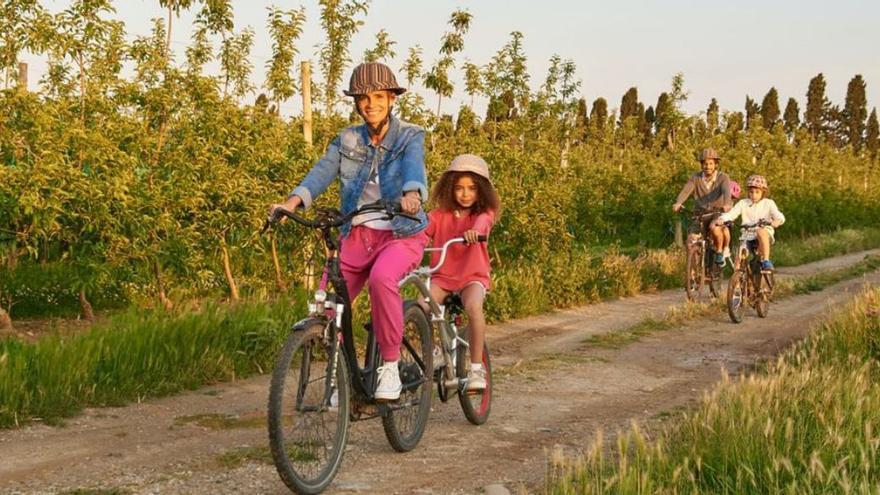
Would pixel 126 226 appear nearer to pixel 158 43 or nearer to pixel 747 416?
pixel 158 43

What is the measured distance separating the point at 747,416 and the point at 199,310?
4855 mm

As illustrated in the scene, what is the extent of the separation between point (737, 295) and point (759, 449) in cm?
775

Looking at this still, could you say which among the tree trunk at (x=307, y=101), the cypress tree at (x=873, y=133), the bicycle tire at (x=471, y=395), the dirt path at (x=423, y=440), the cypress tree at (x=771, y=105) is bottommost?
the dirt path at (x=423, y=440)

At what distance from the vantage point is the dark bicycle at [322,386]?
406 cm

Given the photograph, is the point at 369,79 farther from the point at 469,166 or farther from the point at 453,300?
the point at 453,300

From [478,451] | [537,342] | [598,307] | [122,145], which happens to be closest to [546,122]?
[598,307]

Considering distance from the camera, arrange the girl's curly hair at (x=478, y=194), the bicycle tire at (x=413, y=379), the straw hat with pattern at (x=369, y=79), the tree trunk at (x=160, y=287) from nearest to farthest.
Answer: the straw hat with pattern at (x=369, y=79), the bicycle tire at (x=413, y=379), the girl's curly hair at (x=478, y=194), the tree trunk at (x=160, y=287)

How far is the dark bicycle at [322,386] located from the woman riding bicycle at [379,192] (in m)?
0.15

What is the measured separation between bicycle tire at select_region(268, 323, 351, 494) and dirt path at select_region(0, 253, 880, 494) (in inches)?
8.2

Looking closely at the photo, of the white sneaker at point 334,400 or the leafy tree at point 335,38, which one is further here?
the leafy tree at point 335,38

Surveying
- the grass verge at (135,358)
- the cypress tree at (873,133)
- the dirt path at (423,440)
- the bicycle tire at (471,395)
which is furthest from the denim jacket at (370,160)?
the cypress tree at (873,133)

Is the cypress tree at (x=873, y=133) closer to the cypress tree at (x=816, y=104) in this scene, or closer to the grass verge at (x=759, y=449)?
the cypress tree at (x=816, y=104)

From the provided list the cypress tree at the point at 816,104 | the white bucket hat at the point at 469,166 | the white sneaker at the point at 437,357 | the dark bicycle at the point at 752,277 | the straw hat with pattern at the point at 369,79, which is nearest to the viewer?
the straw hat with pattern at the point at 369,79

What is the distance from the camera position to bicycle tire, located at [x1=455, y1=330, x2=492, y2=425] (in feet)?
18.9
